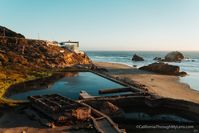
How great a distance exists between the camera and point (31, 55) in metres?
119

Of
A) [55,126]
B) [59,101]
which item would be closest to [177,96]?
[59,101]

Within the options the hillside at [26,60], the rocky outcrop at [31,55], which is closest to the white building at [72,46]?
the hillside at [26,60]

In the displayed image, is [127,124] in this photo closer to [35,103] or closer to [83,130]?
[83,130]

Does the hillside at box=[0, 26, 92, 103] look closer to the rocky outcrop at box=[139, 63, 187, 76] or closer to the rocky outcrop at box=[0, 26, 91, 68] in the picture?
the rocky outcrop at box=[0, 26, 91, 68]

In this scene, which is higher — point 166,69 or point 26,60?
point 26,60

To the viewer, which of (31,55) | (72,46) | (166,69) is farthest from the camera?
(72,46)

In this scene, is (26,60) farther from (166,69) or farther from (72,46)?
(72,46)

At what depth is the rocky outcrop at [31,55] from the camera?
105 meters

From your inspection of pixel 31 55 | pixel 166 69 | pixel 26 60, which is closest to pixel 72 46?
pixel 31 55

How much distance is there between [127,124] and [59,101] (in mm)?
10687

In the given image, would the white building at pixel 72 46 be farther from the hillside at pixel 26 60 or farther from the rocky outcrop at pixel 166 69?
the rocky outcrop at pixel 166 69

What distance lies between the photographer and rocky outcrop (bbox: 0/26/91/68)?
10493 centimetres

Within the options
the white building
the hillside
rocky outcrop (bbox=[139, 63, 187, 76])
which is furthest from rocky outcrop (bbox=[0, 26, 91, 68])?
rocky outcrop (bbox=[139, 63, 187, 76])

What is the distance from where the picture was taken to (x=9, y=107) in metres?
45.0
